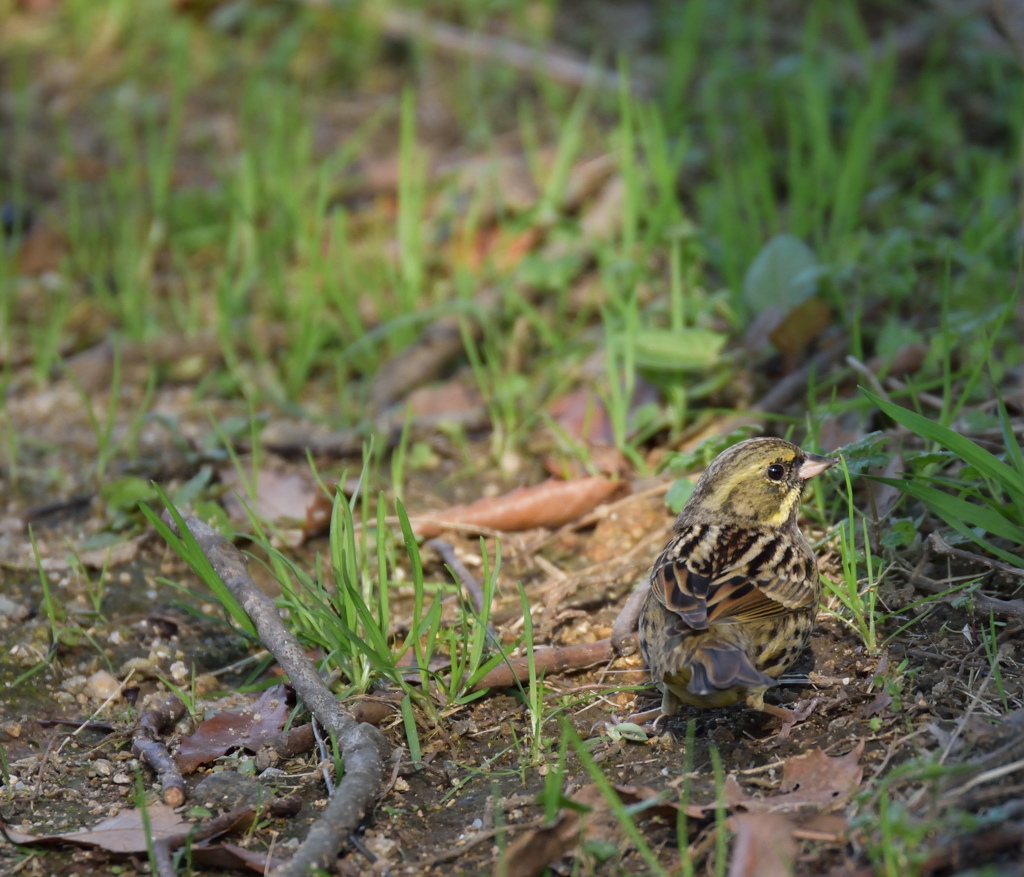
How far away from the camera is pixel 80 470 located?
4.86 metres

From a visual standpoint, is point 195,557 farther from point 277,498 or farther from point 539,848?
point 539,848

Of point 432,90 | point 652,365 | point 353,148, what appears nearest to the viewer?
point 652,365

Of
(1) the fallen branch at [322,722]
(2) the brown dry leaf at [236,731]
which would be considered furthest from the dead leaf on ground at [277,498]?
(2) the brown dry leaf at [236,731]

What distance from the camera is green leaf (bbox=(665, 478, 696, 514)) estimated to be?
402 cm

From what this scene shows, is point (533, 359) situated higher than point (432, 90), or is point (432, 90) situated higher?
point (432, 90)

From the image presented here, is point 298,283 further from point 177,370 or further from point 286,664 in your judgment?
Answer: point 286,664

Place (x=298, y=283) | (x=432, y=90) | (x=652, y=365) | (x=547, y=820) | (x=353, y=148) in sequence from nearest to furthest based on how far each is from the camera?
(x=547, y=820), (x=652, y=365), (x=298, y=283), (x=353, y=148), (x=432, y=90)

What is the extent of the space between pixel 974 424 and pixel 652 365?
1.26m

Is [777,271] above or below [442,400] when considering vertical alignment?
above

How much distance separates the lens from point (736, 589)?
3.21m

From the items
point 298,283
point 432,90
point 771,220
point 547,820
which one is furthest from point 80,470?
point 432,90

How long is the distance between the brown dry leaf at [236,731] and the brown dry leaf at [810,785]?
1.32m

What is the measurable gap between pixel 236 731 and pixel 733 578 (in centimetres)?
152

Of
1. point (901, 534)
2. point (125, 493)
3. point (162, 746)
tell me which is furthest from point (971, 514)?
point (125, 493)
